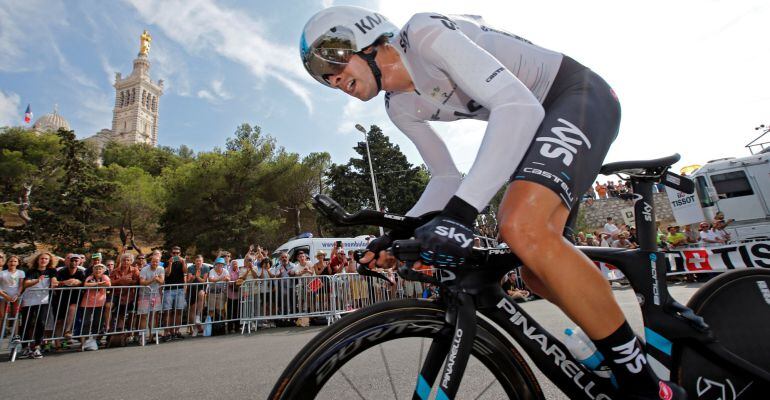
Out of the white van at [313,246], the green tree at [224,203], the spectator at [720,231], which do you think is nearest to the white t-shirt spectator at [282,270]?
Answer: the white van at [313,246]

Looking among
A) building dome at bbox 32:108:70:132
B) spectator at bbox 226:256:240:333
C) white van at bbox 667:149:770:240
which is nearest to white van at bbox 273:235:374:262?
spectator at bbox 226:256:240:333

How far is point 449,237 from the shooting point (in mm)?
1091

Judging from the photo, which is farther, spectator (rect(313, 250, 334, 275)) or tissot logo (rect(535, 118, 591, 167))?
spectator (rect(313, 250, 334, 275))

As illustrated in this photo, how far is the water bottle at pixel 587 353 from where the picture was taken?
4.44 feet

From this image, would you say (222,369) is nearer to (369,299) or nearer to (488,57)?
(488,57)

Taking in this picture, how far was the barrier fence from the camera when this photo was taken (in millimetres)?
6629

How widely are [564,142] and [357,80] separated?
944mm

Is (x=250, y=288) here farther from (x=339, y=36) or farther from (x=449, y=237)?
(x=449, y=237)

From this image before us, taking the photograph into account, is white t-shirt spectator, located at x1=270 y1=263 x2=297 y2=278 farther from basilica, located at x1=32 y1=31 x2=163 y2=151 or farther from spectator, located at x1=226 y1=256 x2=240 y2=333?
basilica, located at x1=32 y1=31 x2=163 y2=151

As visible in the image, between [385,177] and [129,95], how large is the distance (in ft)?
418

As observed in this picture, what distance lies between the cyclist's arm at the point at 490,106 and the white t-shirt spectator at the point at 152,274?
8.47 metres

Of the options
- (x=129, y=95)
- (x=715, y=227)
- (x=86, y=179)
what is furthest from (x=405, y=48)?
(x=129, y=95)

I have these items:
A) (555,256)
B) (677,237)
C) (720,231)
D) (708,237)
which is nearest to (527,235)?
(555,256)

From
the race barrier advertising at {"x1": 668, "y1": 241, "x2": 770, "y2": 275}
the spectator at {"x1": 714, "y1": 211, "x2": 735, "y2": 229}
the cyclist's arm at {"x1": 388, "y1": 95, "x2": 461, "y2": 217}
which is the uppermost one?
the spectator at {"x1": 714, "y1": 211, "x2": 735, "y2": 229}
